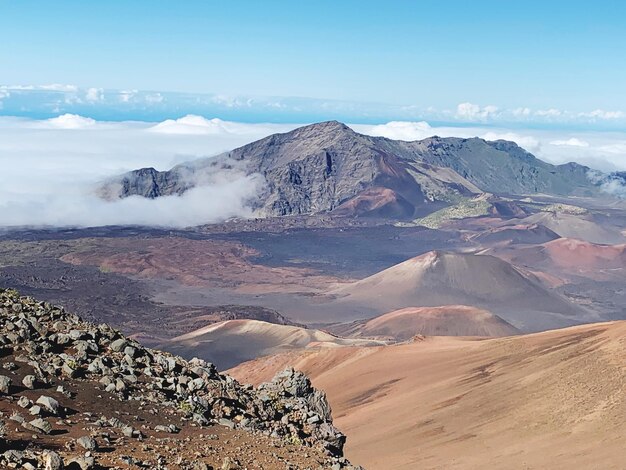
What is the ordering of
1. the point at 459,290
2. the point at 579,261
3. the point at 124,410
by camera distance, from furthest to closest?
the point at 579,261 < the point at 459,290 < the point at 124,410

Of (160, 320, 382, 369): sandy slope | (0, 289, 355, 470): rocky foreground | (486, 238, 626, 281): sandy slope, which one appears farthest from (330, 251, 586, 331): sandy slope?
(0, 289, 355, 470): rocky foreground

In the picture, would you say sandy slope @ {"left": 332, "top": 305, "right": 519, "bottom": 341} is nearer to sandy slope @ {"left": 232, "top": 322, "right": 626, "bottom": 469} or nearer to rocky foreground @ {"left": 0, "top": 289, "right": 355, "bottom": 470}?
sandy slope @ {"left": 232, "top": 322, "right": 626, "bottom": 469}

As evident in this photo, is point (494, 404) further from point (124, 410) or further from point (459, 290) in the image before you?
point (459, 290)

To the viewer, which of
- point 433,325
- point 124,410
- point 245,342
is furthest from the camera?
point 433,325

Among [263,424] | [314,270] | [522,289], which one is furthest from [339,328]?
[263,424]

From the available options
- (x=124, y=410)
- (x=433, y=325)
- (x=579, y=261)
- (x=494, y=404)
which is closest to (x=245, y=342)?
(x=433, y=325)

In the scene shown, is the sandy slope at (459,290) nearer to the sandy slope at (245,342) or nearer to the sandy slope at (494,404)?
the sandy slope at (245,342)

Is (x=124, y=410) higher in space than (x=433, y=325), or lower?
higher
